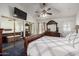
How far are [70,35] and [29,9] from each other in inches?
34.4

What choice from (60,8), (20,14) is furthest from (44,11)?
(20,14)

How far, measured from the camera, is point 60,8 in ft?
5.21

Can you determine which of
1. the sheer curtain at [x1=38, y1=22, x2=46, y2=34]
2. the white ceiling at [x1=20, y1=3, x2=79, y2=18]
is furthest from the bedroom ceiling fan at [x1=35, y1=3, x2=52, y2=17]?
the sheer curtain at [x1=38, y1=22, x2=46, y2=34]

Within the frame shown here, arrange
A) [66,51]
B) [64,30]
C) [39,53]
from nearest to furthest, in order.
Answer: [66,51], [39,53], [64,30]

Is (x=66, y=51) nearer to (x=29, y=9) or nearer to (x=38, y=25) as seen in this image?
(x=38, y=25)

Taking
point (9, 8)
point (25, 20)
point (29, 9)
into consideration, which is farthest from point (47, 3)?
point (9, 8)

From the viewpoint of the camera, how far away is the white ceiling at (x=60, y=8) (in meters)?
1.56

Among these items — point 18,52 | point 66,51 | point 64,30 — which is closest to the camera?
point 66,51

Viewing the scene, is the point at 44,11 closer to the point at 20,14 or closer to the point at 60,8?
the point at 60,8

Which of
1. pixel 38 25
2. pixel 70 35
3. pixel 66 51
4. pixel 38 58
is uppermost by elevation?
pixel 38 25

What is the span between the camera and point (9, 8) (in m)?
1.49

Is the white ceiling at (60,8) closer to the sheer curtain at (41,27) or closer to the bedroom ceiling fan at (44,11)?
the bedroom ceiling fan at (44,11)

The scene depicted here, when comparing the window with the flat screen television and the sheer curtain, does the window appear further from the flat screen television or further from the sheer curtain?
the flat screen television

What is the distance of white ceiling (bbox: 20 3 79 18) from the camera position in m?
1.56
